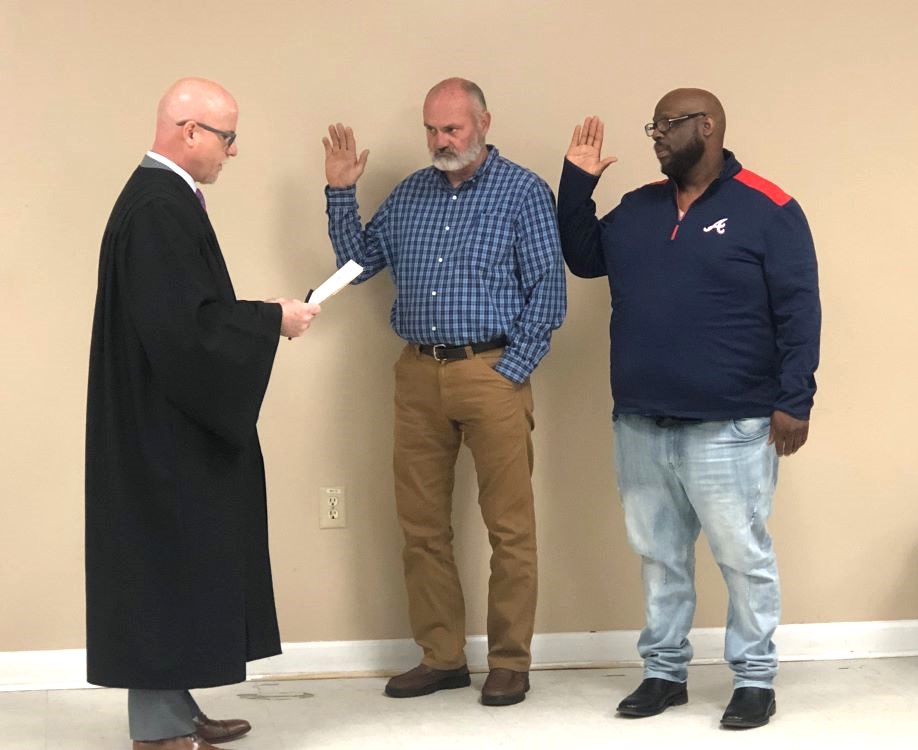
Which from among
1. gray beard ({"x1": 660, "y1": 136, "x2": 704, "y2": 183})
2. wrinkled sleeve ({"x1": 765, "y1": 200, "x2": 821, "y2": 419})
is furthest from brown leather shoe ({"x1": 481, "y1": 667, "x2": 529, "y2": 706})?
gray beard ({"x1": 660, "y1": 136, "x2": 704, "y2": 183})

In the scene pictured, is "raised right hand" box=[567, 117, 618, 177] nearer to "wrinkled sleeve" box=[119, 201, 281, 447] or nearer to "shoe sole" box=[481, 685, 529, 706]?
"wrinkled sleeve" box=[119, 201, 281, 447]

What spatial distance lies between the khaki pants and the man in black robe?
70 centimetres

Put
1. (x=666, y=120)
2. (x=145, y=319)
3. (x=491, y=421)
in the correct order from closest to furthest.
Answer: (x=145, y=319)
(x=666, y=120)
(x=491, y=421)

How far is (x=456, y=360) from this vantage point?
143 inches

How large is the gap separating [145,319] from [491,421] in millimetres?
1069

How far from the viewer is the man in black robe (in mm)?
2914

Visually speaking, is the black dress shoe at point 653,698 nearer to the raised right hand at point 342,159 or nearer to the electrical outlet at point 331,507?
the electrical outlet at point 331,507

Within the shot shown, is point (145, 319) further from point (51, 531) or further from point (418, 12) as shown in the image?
point (418, 12)

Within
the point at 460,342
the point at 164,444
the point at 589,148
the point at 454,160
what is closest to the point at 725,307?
the point at 589,148

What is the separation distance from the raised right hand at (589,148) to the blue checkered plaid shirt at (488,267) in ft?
0.49

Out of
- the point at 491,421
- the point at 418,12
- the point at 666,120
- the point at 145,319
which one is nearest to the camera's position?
the point at 145,319

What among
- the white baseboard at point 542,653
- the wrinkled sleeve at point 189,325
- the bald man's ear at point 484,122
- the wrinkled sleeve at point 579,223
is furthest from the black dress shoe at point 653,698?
the bald man's ear at point 484,122

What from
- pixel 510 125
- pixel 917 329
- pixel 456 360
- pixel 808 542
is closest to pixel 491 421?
pixel 456 360

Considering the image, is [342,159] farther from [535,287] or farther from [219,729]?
[219,729]
